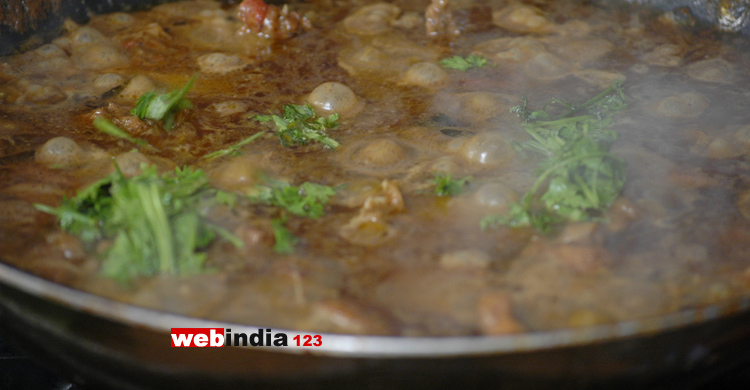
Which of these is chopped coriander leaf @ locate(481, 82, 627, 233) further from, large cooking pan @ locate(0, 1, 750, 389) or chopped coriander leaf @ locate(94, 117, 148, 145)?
chopped coriander leaf @ locate(94, 117, 148, 145)

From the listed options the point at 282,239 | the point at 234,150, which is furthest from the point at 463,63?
the point at 282,239

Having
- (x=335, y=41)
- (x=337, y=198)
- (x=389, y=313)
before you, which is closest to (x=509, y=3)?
(x=335, y=41)

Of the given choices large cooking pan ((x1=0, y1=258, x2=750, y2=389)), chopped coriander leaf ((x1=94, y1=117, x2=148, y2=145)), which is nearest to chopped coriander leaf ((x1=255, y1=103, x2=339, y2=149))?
chopped coriander leaf ((x1=94, y1=117, x2=148, y2=145))

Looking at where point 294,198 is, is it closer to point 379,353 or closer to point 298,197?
point 298,197

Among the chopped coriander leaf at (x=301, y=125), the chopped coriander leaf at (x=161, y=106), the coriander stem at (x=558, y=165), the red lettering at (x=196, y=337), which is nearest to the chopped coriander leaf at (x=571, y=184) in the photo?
the coriander stem at (x=558, y=165)

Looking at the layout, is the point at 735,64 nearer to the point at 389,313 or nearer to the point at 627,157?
the point at 627,157

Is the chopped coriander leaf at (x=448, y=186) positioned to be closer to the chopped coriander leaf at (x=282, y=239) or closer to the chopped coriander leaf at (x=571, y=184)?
the chopped coriander leaf at (x=571, y=184)
